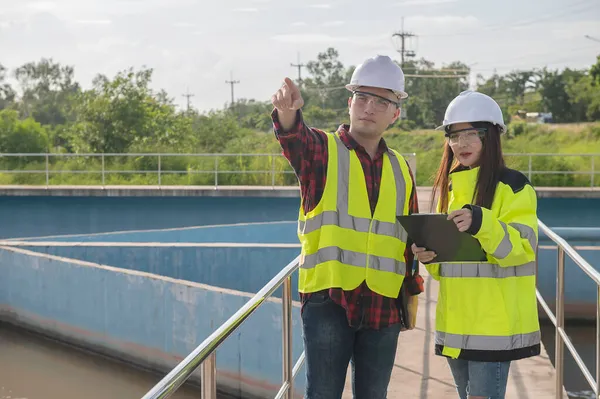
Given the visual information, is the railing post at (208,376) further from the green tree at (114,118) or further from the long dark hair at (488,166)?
the green tree at (114,118)

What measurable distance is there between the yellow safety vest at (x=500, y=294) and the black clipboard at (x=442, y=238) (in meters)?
0.07

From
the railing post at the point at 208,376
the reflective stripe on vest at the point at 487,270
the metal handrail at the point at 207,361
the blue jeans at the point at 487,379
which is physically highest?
the reflective stripe on vest at the point at 487,270

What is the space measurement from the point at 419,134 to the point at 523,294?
1663 inches

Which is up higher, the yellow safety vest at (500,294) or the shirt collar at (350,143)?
the shirt collar at (350,143)

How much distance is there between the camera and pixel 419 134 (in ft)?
146

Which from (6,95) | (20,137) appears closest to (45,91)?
(6,95)

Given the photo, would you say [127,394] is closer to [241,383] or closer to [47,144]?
[241,383]

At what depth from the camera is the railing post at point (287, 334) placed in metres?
3.27

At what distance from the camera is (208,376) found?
2.15 meters

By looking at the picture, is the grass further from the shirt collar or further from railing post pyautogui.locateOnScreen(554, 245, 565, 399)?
the shirt collar

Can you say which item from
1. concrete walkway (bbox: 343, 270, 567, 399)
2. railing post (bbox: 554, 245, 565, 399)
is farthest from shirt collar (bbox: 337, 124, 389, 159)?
concrete walkway (bbox: 343, 270, 567, 399)

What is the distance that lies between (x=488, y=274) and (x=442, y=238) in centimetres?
21

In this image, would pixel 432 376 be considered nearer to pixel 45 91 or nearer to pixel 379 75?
pixel 379 75

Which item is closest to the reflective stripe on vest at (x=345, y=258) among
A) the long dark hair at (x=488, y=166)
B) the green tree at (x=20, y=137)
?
the long dark hair at (x=488, y=166)
